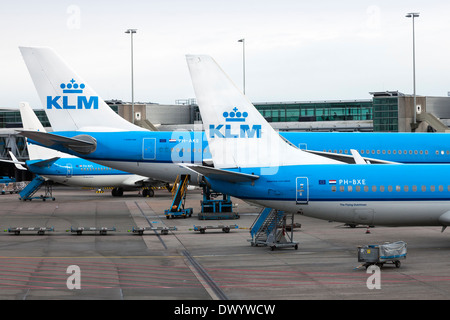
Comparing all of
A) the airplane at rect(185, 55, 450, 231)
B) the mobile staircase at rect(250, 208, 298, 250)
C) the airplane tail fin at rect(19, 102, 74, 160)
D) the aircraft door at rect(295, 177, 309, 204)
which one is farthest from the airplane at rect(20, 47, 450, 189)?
the airplane tail fin at rect(19, 102, 74, 160)

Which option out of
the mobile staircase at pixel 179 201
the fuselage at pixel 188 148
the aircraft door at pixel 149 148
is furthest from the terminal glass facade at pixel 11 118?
the aircraft door at pixel 149 148

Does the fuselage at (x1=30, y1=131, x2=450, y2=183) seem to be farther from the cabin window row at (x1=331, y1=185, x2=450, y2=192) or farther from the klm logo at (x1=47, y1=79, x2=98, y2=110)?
the cabin window row at (x1=331, y1=185, x2=450, y2=192)

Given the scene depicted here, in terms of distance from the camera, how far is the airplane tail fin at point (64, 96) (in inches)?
1852

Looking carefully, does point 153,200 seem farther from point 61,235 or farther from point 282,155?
point 282,155

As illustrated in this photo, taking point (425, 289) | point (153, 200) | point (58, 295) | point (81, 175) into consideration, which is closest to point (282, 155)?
point (425, 289)

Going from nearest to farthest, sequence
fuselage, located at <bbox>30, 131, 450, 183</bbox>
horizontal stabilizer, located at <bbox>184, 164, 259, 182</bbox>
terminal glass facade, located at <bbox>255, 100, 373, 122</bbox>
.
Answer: horizontal stabilizer, located at <bbox>184, 164, 259, 182</bbox>
fuselage, located at <bbox>30, 131, 450, 183</bbox>
terminal glass facade, located at <bbox>255, 100, 373, 122</bbox>

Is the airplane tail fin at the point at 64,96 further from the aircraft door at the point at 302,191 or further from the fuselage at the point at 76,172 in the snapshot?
the fuselage at the point at 76,172

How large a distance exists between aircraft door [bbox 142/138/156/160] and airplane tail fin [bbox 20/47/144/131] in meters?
2.18

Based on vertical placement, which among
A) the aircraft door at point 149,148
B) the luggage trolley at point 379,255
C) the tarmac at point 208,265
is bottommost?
the tarmac at point 208,265

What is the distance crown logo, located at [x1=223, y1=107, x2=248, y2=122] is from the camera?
1314 inches

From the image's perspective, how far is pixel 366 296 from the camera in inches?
915

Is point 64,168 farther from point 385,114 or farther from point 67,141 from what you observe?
point 385,114

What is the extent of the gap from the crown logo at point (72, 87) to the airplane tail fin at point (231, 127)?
57.6 ft

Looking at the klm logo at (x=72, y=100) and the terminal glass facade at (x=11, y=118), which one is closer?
the klm logo at (x=72, y=100)
